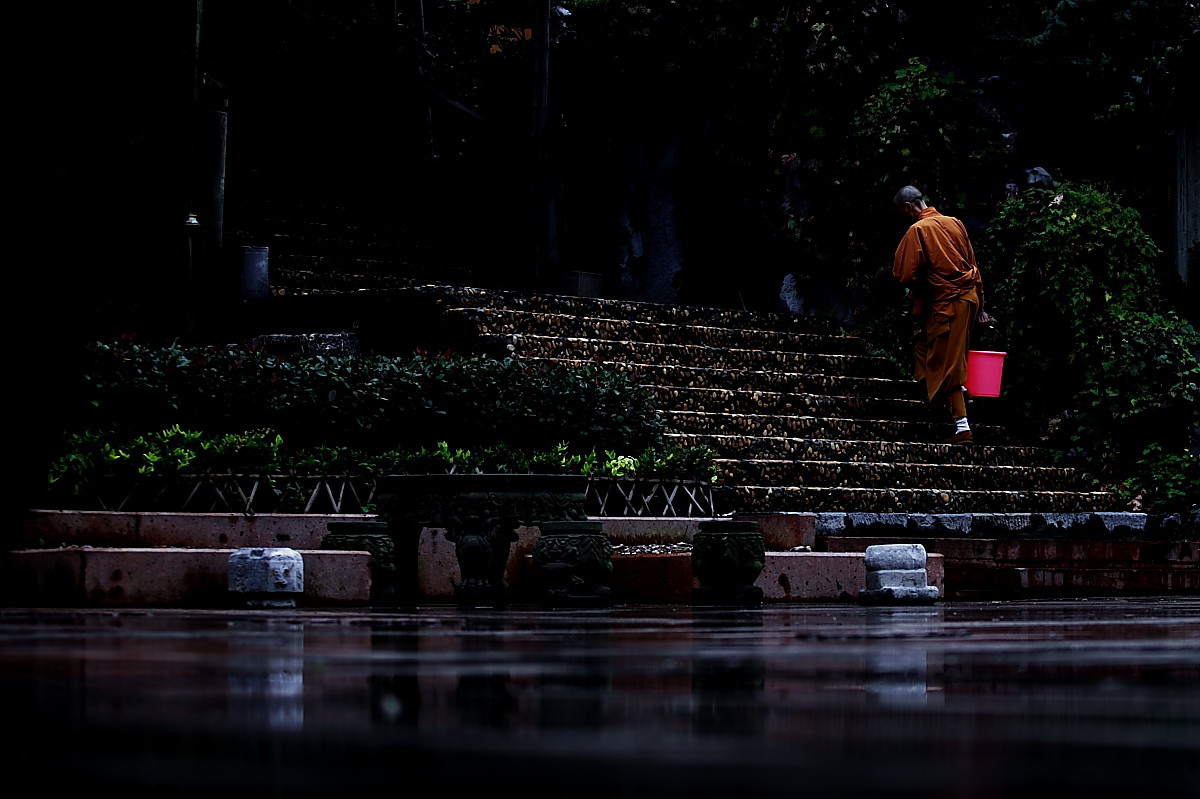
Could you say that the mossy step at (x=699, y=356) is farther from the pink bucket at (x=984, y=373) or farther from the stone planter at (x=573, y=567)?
the stone planter at (x=573, y=567)

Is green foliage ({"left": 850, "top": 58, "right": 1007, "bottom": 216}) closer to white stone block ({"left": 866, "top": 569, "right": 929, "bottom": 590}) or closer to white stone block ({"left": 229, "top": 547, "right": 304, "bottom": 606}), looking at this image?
white stone block ({"left": 866, "top": 569, "right": 929, "bottom": 590})

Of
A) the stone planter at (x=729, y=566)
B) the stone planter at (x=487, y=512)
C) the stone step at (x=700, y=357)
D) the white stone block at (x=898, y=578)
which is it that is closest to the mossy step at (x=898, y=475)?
the stone step at (x=700, y=357)

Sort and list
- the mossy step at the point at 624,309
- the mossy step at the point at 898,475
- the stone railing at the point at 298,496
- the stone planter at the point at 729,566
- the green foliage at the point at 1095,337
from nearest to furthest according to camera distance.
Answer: the stone planter at the point at 729,566
the stone railing at the point at 298,496
the mossy step at the point at 898,475
the mossy step at the point at 624,309
the green foliage at the point at 1095,337

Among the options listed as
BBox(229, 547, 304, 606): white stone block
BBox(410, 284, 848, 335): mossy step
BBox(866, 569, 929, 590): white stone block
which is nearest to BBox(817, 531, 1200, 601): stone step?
BBox(866, 569, 929, 590): white stone block

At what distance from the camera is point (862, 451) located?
14.2 m

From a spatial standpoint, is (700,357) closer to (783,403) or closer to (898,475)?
(783,403)

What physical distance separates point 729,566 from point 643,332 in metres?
6.94

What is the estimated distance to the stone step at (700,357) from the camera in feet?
46.3

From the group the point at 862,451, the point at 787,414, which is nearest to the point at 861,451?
the point at 862,451

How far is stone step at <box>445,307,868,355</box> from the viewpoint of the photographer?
46.4 ft

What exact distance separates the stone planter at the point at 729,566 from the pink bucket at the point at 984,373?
654 cm

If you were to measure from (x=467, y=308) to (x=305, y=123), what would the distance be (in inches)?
271

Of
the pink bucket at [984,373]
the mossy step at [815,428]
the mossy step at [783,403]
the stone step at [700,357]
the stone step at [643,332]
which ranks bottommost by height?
the mossy step at [815,428]

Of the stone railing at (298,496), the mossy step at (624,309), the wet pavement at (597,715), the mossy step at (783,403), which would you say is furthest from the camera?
the mossy step at (624,309)
